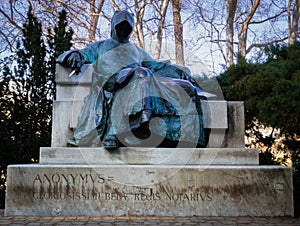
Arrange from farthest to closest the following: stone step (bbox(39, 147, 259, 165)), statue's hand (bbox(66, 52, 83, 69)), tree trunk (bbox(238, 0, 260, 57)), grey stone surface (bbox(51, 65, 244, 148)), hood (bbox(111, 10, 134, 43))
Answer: tree trunk (bbox(238, 0, 260, 57))
hood (bbox(111, 10, 134, 43))
statue's hand (bbox(66, 52, 83, 69))
grey stone surface (bbox(51, 65, 244, 148))
stone step (bbox(39, 147, 259, 165))

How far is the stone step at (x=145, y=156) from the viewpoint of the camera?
5.35 meters

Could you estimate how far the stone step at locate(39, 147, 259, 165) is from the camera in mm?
5352

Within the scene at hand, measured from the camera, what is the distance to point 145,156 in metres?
5.36

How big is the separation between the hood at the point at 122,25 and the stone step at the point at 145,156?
7.16 feet

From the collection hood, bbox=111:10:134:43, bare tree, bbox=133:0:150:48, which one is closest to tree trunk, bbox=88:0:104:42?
bare tree, bbox=133:0:150:48

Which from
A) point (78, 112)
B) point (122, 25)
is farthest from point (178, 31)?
point (78, 112)

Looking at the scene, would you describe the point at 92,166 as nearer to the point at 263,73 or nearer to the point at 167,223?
the point at 167,223

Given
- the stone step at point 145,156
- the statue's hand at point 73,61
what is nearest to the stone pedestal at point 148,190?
the stone step at point 145,156

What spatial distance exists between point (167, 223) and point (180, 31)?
14.9 metres

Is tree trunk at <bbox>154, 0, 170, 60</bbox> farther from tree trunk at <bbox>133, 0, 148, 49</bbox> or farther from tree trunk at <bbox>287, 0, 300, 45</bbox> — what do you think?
tree trunk at <bbox>287, 0, 300, 45</bbox>

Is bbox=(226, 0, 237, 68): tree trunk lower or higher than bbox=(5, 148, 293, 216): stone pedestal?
higher

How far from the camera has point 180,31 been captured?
18.6 meters

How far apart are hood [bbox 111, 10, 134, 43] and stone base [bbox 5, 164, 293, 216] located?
8.53 ft

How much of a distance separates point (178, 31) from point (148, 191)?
14242mm
